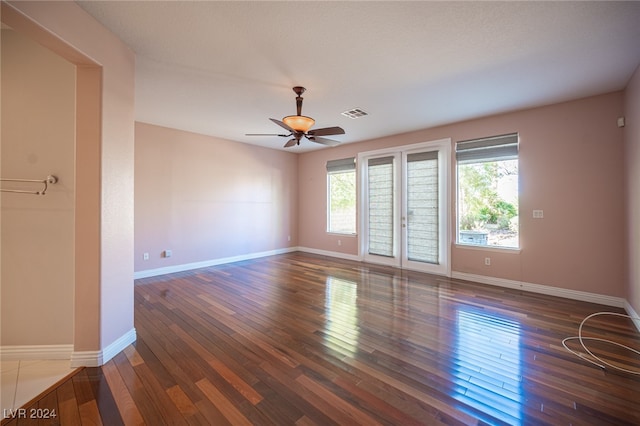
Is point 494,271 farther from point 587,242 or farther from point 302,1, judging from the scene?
point 302,1

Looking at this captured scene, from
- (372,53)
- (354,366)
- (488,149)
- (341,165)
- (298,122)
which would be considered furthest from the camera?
(341,165)

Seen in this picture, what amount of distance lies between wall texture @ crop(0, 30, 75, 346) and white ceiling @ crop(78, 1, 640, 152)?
83 cm

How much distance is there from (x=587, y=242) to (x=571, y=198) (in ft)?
2.10

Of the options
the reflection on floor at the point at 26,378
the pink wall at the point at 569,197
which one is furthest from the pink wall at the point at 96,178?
the pink wall at the point at 569,197

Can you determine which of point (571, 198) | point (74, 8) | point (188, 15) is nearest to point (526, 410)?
point (571, 198)

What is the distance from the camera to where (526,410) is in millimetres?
1686

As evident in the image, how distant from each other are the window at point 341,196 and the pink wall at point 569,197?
2706 mm

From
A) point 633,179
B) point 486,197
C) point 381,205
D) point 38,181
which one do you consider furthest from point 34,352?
point 633,179

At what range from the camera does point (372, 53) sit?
2600 millimetres

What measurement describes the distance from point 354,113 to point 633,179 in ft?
11.6

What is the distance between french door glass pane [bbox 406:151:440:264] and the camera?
16.7 ft

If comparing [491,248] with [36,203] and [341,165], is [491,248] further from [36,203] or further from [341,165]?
[36,203]

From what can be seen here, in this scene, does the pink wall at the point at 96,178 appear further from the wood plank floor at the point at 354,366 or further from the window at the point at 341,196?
the window at the point at 341,196

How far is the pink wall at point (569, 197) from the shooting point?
3484 mm
